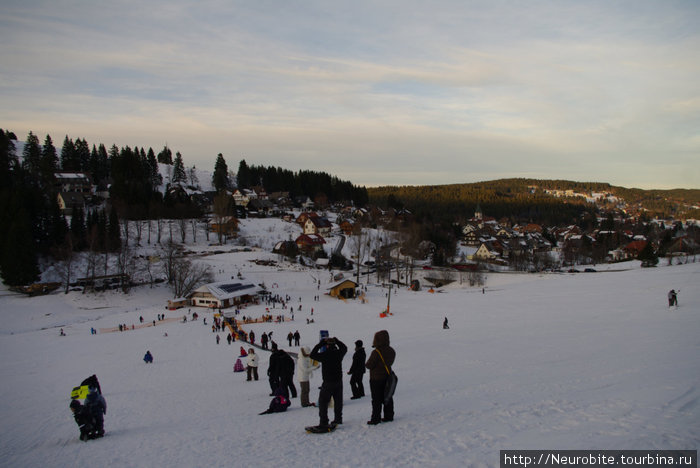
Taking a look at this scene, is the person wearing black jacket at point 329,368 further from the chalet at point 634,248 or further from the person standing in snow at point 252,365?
the chalet at point 634,248

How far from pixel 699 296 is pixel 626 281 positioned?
1502cm

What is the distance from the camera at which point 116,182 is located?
227 feet

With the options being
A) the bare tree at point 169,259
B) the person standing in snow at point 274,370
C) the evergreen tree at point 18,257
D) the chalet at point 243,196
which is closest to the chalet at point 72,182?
the bare tree at point 169,259

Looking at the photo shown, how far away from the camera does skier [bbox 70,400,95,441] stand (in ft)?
23.8

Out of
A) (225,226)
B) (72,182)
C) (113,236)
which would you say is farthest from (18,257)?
(72,182)

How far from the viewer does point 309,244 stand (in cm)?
6756

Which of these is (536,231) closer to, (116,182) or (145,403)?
(116,182)

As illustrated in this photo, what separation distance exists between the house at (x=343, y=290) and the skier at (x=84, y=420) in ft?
119

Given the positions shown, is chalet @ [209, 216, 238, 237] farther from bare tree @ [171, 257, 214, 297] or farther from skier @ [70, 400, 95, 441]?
skier @ [70, 400, 95, 441]

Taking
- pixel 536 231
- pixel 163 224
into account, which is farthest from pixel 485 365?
pixel 536 231

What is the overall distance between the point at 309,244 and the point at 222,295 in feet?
98.1

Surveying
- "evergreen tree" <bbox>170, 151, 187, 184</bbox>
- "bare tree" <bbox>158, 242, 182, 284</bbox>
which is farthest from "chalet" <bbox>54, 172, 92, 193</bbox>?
"bare tree" <bbox>158, 242, 182, 284</bbox>

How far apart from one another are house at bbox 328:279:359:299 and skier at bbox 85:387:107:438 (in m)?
36.2

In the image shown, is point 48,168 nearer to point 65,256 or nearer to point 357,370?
point 65,256
